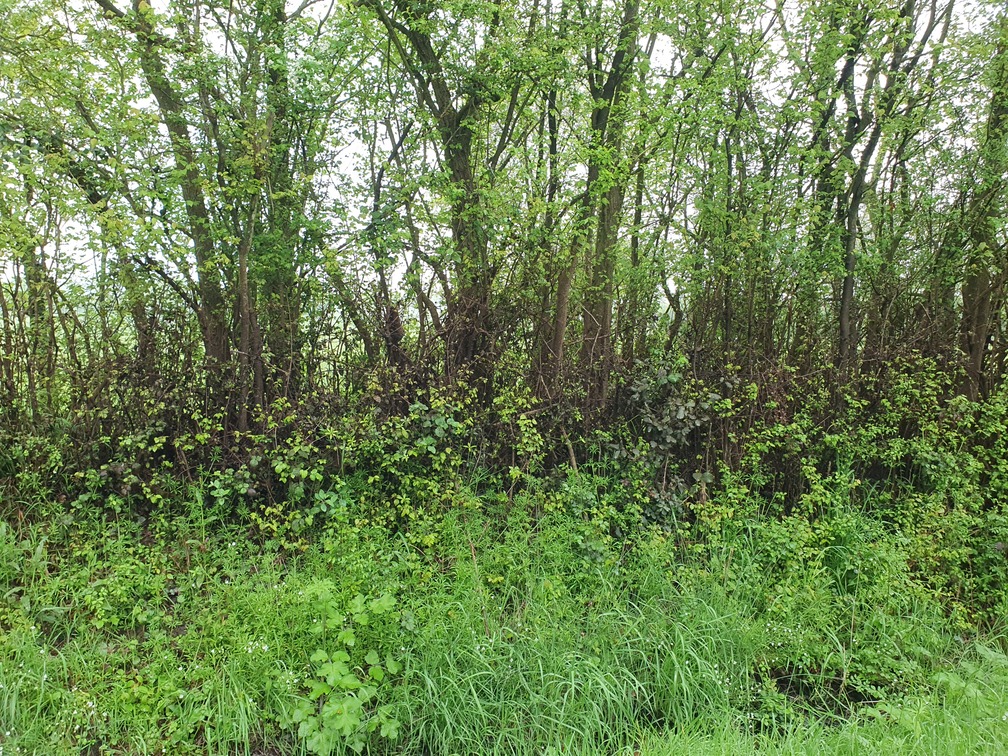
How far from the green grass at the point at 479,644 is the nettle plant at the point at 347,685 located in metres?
0.02

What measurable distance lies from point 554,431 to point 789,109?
367 cm

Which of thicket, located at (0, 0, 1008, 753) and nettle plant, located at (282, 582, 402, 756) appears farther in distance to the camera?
thicket, located at (0, 0, 1008, 753)

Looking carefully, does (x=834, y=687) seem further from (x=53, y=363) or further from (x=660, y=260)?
(x=53, y=363)

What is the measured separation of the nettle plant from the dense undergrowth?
0.02 metres

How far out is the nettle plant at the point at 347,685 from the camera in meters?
2.95

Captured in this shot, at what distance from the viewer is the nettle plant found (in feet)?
9.69

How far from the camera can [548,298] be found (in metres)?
5.84

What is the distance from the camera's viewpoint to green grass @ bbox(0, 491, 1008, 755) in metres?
3.14

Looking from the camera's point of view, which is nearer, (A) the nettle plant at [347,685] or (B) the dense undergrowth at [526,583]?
(A) the nettle plant at [347,685]

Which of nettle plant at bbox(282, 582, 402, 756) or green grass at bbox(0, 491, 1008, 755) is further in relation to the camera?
green grass at bbox(0, 491, 1008, 755)

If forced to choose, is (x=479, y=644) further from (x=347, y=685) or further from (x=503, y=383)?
(x=503, y=383)

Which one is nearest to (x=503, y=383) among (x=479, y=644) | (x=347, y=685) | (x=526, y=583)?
(x=526, y=583)

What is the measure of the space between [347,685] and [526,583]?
1.54 m

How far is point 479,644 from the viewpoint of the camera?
3568mm
